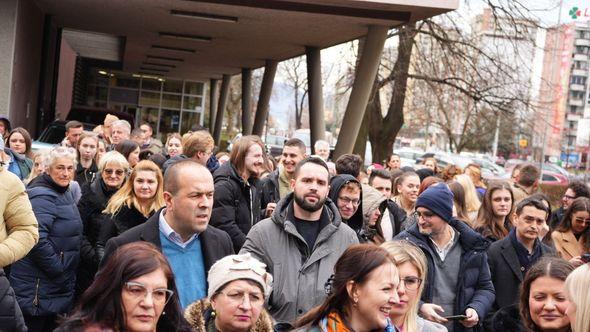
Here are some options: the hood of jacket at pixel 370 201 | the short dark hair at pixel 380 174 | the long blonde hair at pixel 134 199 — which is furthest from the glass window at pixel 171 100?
the long blonde hair at pixel 134 199

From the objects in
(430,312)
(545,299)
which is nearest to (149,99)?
(430,312)

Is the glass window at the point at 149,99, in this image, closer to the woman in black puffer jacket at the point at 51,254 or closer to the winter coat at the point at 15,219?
the woman in black puffer jacket at the point at 51,254

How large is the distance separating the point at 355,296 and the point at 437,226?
2.82m

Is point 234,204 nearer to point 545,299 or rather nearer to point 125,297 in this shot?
point 545,299

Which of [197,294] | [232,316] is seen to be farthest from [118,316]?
[197,294]

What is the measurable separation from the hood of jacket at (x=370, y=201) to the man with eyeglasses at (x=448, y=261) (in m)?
1.69

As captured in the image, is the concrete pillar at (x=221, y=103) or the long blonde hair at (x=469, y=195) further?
the concrete pillar at (x=221, y=103)

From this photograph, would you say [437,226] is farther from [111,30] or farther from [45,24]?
[111,30]

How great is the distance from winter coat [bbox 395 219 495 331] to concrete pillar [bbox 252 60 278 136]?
99.5 ft

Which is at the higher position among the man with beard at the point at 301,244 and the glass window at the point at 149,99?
the glass window at the point at 149,99

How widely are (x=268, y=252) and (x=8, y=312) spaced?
1.77 m

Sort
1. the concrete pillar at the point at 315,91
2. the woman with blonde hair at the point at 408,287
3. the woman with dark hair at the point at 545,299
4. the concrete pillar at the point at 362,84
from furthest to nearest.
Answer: the concrete pillar at the point at 315,91
the concrete pillar at the point at 362,84
the woman with dark hair at the point at 545,299
the woman with blonde hair at the point at 408,287

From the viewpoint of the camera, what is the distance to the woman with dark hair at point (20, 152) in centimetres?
1139

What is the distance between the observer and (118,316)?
13.3 feet
